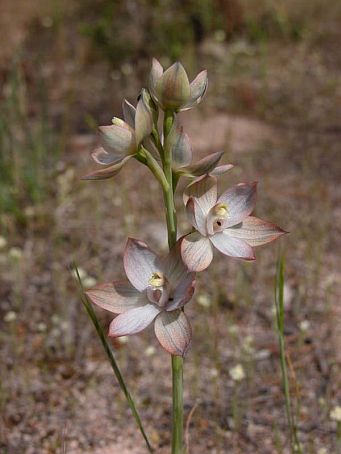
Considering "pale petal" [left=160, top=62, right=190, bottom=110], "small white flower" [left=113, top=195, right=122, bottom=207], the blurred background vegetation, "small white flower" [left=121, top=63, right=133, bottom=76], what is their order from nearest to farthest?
"pale petal" [left=160, top=62, right=190, bottom=110] < the blurred background vegetation < "small white flower" [left=113, top=195, right=122, bottom=207] < "small white flower" [left=121, top=63, right=133, bottom=76]

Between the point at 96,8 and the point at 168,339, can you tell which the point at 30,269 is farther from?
the point at 96,8

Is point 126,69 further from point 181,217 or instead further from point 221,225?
point 221,225

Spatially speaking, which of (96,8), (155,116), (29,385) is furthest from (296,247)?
(96,8)

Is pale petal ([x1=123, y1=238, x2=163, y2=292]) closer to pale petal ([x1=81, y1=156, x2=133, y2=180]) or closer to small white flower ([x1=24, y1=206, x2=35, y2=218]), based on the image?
pale petal ([x1=81, y1=156, x2=133, y2=180])

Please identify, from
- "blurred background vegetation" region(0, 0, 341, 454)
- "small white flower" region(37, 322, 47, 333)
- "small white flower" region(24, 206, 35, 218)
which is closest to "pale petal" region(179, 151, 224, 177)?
"blurred background vegetation" region(0, 0, 341, 454)

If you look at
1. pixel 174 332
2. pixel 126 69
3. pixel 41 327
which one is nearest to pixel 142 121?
pixel 174 332

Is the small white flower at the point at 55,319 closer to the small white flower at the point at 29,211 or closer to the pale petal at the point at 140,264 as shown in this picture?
the small white flower at the point at 29,211
